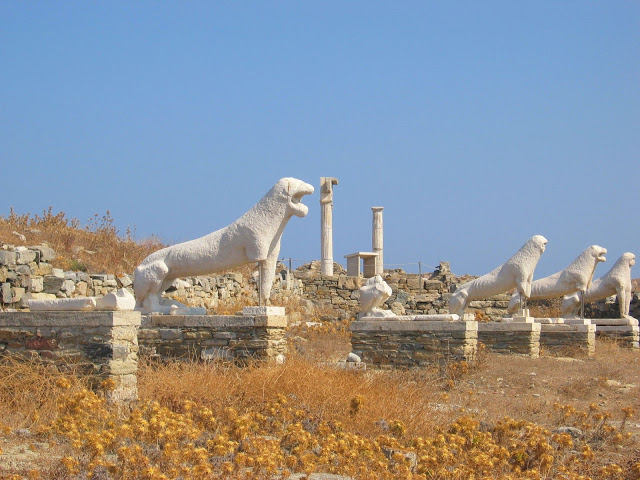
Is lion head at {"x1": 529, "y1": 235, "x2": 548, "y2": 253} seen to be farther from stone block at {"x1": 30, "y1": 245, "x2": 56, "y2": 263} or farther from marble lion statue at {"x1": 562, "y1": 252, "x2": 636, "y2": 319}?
stone block at {"x1": 30, "y1": 245, "x2": 56, "y2": 263}

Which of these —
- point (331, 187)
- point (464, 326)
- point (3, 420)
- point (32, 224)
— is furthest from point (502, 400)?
point (331, 187)

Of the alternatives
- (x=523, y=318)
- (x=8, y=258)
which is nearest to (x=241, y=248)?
(x=8, y=258)

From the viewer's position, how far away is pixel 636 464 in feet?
17.5

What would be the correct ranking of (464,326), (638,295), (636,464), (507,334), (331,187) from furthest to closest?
(331,187) → (638,295) → (507,334) → (464,326) → (636,464)

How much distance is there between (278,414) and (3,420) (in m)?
→ 2.19

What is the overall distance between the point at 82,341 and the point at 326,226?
2079 cm

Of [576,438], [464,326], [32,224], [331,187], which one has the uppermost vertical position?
[331,187]

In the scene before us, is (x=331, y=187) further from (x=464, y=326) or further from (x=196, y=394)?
(x=196, y=394)

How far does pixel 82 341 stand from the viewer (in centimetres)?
743

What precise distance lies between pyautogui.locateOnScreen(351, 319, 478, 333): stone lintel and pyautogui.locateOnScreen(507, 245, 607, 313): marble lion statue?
4727mm

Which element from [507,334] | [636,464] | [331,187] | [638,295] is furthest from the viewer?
[331,187]

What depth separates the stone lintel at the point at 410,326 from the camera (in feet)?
37.8

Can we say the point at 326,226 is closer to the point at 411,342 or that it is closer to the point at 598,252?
the point at 598,252

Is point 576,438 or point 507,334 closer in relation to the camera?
point 576,438
